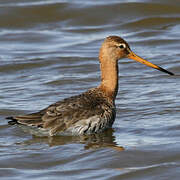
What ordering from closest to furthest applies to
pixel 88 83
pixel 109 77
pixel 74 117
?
pixel 74 117
pixel 109 77
pixel 88 83

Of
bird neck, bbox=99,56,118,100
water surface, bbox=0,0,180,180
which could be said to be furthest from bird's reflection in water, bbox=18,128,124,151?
bird neck, bbox=99,56,118,100

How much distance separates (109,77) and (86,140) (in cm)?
142

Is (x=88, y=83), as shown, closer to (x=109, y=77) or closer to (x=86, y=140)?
(x=109, y=77)

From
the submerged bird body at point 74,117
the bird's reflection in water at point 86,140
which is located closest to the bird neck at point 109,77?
the submerged bird body at point 74,117

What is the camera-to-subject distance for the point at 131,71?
45.5 ft

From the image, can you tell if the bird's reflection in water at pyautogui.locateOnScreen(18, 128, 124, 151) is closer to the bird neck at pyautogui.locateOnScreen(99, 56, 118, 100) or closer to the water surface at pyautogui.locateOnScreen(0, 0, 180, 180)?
the water surface at pyautogui.locateOnScreen(0, 0, 180, 180)

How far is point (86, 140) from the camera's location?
31.4 ft

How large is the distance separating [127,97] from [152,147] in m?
3.20

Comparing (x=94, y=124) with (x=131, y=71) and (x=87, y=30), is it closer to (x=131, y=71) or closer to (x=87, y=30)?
(x=131, y=71)

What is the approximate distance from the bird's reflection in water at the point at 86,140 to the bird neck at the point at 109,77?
85 cm

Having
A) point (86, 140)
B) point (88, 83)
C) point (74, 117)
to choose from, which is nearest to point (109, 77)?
point (74, 117)

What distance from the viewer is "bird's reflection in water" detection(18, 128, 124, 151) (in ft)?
30.5

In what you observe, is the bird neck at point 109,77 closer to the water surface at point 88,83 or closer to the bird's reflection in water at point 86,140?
the water surface at point 88,83

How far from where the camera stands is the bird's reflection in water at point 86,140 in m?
9.28
